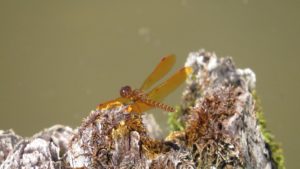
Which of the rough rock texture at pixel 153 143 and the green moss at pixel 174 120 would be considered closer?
the rough rock texture at pixel 153 143

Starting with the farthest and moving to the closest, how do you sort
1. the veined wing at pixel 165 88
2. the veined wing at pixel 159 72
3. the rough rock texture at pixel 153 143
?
the veined wing at pixel 159 72 → the veined wing at pixel 165 88 → the rough rock texture at pixel 153 143

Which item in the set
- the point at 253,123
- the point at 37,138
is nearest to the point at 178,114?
the point at 253,123

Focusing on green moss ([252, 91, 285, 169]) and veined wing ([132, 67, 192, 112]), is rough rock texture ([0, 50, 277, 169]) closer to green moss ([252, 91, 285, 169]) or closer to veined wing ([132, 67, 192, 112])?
veined wing ([132, 67, 192, 112])

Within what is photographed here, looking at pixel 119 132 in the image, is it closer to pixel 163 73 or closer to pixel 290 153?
pixel 163 73

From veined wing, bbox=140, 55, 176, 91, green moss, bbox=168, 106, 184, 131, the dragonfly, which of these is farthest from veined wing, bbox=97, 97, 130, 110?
green moss, bbox=168, 106, 184, 131

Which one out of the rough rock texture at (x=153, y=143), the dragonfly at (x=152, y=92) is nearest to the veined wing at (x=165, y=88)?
the dragonfly at (x=152, y=92)

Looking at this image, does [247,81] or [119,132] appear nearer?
[119,132]

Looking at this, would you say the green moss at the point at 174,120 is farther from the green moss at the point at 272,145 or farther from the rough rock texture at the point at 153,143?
the rough rock texture at the point at 153,143

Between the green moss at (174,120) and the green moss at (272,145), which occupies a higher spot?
the green moss at (174,120)
